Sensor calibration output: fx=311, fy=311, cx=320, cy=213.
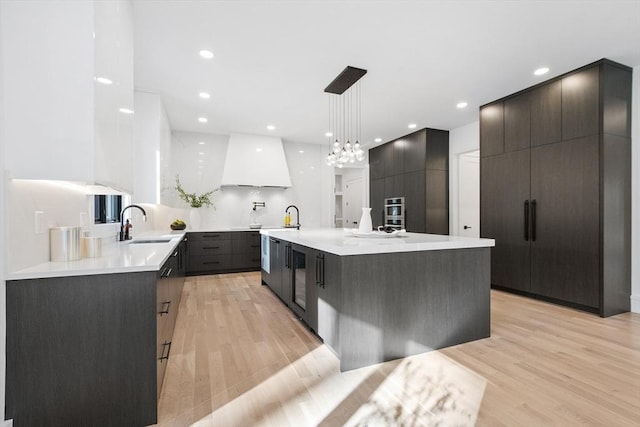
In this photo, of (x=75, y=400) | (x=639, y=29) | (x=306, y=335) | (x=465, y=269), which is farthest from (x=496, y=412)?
(x=639, y=29)

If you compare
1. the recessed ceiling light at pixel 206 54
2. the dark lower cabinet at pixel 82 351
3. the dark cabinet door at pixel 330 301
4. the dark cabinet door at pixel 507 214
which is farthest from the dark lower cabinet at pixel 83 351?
the dark cabinet door at pixel 507 214

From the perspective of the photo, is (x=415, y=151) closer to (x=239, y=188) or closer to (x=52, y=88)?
(x=239, y=188)

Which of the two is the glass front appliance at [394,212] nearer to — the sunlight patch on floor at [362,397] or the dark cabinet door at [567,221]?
the dark cabinet door at [567,221]

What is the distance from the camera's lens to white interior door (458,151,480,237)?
597 cm

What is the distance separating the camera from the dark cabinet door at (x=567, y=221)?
11.0ft

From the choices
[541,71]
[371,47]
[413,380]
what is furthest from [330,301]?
[541,71]

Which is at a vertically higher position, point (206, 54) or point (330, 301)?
point (206, 54)

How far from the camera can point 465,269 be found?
263cm

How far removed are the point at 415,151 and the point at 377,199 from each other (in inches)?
63.7

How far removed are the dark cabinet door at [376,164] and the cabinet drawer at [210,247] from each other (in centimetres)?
380

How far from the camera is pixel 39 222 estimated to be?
166cm

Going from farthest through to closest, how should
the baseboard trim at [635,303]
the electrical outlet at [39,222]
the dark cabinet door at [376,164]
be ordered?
1. the dark cabinet door at [376,164]
2. the baseboard trim at [635,303]
3. the electrical outlet at [39,222]

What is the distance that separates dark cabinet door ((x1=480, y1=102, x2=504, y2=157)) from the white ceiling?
6.4 inches

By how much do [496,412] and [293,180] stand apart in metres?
5.86
